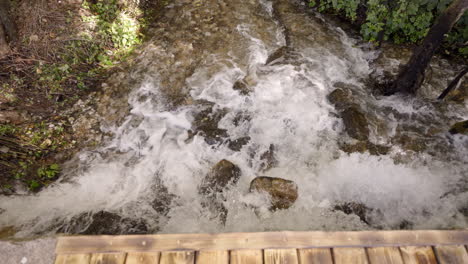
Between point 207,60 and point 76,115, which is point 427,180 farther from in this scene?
point 76,115

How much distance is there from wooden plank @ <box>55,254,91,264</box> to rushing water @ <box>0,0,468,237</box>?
886 mm

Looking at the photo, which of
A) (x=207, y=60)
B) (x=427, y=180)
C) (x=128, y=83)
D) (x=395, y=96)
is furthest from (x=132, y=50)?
(x=427, y=180)

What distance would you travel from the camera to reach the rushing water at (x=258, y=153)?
11.6 feet

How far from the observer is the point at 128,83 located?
17.2 feet

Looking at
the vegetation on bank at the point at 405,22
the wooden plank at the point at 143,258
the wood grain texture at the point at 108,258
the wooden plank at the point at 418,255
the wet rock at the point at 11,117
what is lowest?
the wet rock at the point at 11,117

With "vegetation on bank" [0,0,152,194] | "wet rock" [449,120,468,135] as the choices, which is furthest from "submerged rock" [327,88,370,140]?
"vegetation on bank" [0,0,152,194]

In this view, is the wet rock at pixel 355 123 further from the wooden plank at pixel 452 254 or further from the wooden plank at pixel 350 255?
the wooden plank at pixel 350 255

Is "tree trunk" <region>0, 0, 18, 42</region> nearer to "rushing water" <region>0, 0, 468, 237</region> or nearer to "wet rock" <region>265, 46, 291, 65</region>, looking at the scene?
"rushing water" <region>0, 0, 468, 237</region>

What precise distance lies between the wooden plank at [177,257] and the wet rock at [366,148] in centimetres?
297

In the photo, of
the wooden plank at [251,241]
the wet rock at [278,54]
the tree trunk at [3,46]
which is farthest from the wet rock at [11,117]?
the wet rock at [278,54]

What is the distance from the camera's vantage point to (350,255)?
2551 millimetres

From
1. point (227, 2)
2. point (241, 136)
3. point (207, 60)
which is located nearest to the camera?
point (241, 136)

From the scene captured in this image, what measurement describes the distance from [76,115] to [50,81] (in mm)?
864

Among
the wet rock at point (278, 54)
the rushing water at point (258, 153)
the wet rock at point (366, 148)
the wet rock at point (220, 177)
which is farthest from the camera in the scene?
the wet rock at point (278, 54)
